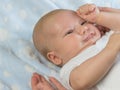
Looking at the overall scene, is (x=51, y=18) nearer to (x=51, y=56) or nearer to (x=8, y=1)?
(x=51, y=56)

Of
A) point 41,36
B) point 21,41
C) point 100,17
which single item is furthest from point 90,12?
point 21,41

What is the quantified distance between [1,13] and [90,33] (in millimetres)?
505

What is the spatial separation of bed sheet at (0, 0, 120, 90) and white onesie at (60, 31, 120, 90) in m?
0.17

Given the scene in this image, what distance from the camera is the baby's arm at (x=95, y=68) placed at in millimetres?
1289

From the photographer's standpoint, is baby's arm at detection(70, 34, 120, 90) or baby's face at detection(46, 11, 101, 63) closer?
baby's arm at detection(70, 34, 120, 90)

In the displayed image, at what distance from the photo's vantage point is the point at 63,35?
1.44 metres

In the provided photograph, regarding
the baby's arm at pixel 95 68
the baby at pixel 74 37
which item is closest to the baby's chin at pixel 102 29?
the baby at pixel 74 37

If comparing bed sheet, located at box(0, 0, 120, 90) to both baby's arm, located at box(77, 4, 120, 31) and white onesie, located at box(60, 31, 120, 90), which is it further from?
baby's arm, located at box(77, 4, 120, 31)

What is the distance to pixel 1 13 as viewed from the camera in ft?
→ 5.60

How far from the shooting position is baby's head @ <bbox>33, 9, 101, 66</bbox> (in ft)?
4.62

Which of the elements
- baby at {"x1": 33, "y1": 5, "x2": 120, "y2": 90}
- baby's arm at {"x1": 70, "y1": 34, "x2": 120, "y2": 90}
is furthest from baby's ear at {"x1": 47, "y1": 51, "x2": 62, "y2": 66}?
baby's arm at {"x1": 70, "y1": 34, "x2": 120, "y2": 90}

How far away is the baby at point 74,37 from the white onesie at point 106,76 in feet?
0.04

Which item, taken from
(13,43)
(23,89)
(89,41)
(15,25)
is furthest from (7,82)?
(89,41)

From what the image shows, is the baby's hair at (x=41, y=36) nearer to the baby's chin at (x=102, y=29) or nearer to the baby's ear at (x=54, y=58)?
the baby's ear at (x=54, y=58)
